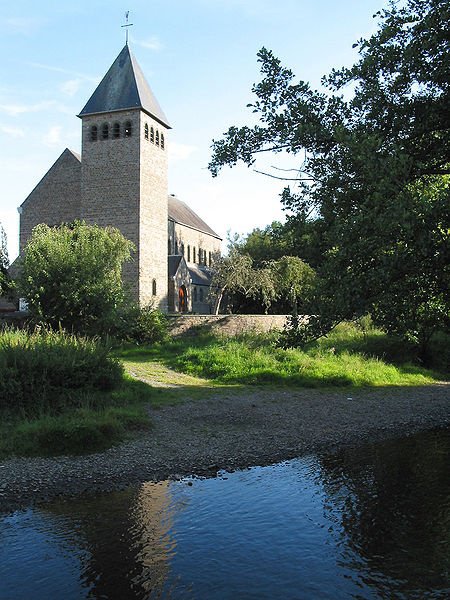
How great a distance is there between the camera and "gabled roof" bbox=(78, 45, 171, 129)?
1735 inches

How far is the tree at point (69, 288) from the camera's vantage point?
79.6 feet

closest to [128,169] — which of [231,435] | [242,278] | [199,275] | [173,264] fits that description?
[173,264]

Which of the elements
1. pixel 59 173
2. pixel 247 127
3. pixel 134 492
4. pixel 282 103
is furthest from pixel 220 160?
pixel 59 173

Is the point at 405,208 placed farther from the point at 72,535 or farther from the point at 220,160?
the point at 72,535

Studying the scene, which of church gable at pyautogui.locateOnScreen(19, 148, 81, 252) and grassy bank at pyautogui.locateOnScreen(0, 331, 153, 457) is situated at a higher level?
church gable at pyautogui.locateOnScreen(19, 148, 81, 252)

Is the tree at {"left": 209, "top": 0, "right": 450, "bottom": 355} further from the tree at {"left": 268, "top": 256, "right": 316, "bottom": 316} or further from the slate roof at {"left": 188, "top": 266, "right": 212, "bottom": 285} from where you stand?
the slate roof at {"left": 188, "top": 266, "right": 212, "bottom": 285}

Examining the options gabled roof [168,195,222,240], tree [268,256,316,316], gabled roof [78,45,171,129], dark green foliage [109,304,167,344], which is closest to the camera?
→ dark green foliage [109,304,167,344]

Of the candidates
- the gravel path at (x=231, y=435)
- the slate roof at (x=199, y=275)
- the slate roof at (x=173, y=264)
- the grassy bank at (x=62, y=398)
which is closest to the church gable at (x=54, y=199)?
the slate roof at (x=173, y=264)

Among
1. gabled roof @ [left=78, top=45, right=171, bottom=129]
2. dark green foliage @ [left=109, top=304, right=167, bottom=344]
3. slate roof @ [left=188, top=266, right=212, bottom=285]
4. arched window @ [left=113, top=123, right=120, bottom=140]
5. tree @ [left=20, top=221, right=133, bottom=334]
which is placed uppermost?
gabled roof @ [left=78, top=45, right=171, bottom=129]

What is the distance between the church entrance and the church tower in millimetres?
5144

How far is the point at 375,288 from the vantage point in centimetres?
1022

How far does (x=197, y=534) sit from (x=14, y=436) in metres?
5.78

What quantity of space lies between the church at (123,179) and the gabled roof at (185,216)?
1244cm

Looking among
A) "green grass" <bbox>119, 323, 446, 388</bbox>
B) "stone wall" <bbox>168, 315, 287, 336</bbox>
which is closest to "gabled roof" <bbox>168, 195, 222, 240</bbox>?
"stone wall" <bbox>168, 315, 287, 336</bbox>
